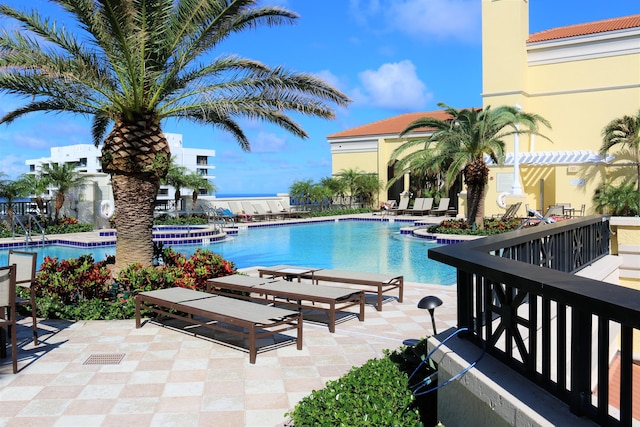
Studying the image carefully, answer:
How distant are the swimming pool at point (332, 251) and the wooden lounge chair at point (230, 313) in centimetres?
573

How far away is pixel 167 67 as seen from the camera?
8.62m

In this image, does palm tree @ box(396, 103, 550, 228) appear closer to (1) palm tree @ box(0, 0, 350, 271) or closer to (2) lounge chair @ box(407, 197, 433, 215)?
(1) palm tree @ box(0, 0, 350, 271)

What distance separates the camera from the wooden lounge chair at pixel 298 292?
6211 mm

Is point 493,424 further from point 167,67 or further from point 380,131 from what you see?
point 380,131

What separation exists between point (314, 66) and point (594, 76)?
21.3 metres

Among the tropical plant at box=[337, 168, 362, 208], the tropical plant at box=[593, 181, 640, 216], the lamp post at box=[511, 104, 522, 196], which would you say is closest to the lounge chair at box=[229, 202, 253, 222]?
the tropical plant at box=[337, 168, 362, 208]

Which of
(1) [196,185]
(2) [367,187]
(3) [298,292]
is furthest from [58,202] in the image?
(2) [367,187]

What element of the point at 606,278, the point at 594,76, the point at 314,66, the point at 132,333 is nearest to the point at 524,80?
the point at 594,76

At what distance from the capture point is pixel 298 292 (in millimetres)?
6469

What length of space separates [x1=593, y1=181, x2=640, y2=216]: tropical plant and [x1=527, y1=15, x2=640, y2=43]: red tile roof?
26.0ft

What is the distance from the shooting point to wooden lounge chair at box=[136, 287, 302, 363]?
5063 millimetres

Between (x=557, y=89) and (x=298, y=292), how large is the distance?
24080 mm

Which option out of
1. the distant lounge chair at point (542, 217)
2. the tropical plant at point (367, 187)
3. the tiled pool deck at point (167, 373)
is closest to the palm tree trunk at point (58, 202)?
the tiled pool deck at point (167, 373)

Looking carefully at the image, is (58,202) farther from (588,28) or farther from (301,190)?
(588,28)
